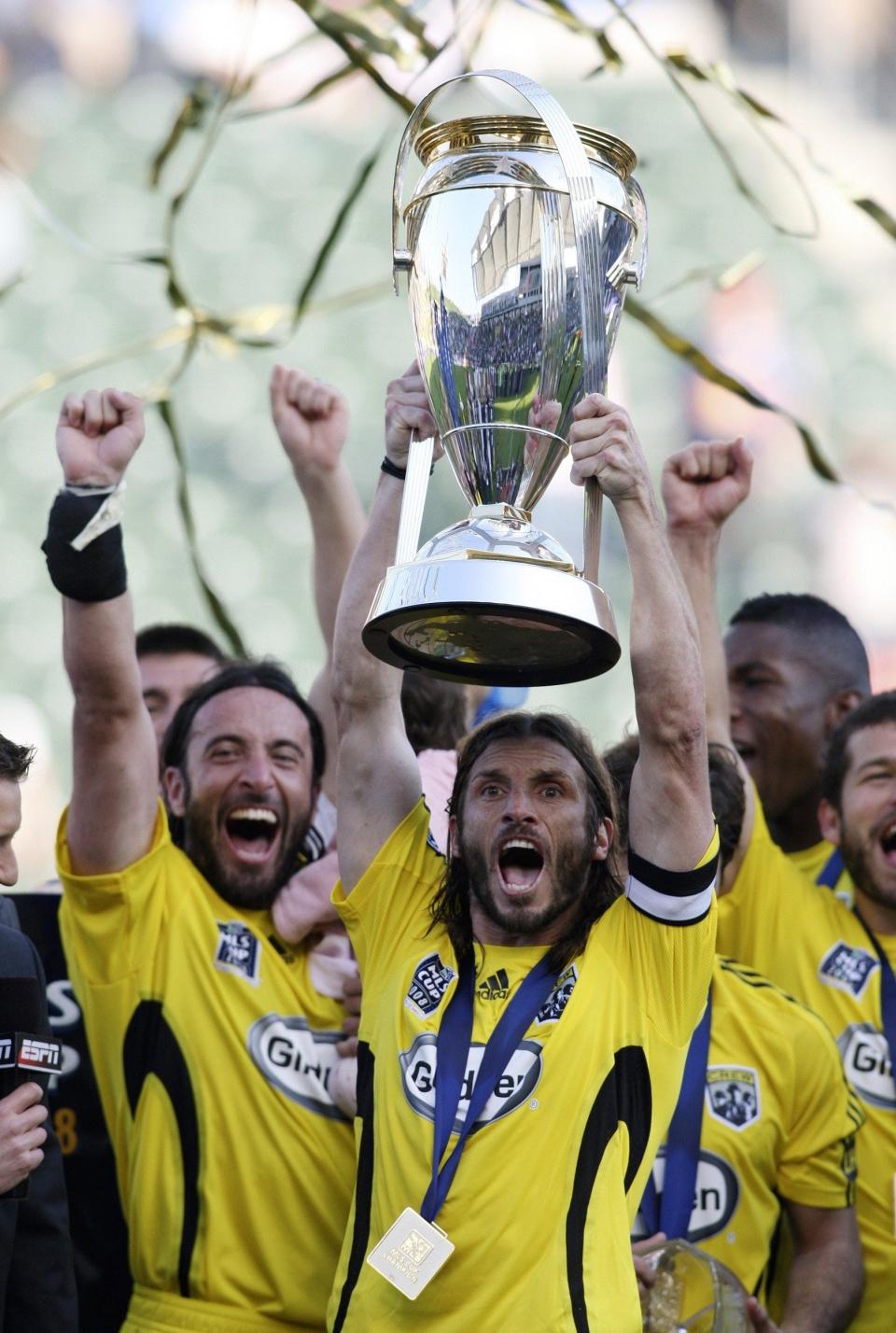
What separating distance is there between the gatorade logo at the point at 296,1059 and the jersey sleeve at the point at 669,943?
1.63 ft

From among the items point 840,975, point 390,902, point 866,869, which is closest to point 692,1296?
point 390,902

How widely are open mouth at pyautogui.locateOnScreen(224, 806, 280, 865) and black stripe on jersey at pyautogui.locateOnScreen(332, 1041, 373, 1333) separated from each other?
502 millimetres

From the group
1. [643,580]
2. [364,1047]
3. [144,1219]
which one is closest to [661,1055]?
[364,1047]

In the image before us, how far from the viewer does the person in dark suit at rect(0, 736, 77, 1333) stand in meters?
2.05

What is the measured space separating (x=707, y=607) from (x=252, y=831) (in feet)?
2.53

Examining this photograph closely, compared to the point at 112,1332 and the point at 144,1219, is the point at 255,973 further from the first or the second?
the point at 112,1332

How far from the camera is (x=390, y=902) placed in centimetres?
229

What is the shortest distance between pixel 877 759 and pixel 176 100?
307 centimetres

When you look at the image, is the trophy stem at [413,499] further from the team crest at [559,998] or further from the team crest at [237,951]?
the team crest at [237,951]

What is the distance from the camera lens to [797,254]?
19.0ft

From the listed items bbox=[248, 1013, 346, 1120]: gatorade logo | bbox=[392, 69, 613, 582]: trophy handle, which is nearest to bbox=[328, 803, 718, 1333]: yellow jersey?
bbox=[248, 1013, 346, 1120]: gatorade logo

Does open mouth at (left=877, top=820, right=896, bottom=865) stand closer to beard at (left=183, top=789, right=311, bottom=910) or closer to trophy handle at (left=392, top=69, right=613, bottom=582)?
beard at (left=183, top=789, right=311, bottom=910)

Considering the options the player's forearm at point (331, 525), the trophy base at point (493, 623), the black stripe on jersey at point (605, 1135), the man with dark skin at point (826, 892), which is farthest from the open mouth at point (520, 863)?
the player's forearm at point (331, 525)

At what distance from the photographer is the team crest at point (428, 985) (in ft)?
7.16
